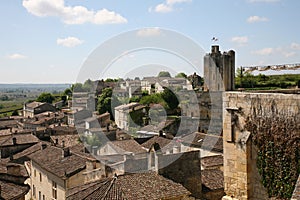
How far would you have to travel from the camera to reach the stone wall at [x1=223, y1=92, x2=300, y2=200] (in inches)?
322

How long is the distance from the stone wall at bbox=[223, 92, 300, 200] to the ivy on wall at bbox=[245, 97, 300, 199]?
0.14 metres

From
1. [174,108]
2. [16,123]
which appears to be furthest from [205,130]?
[16,123]

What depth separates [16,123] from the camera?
228 feet

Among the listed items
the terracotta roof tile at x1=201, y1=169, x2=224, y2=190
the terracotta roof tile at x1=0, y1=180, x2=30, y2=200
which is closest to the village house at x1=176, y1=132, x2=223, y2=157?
the terracotta roof tile at x1=201, y1=169, x2=224, y2=190

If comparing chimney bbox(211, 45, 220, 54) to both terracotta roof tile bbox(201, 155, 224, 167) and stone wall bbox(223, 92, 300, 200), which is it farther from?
stone wall bbox(223, 92, 300, 200)

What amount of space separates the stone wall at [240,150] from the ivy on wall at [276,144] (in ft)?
0.46

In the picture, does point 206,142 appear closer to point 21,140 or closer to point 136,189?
point 136,189

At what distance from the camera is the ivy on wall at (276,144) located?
7.27m

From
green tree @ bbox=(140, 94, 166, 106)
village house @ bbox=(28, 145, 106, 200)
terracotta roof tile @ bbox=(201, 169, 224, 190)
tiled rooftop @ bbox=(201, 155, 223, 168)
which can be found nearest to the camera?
terracotta roof tile @ bbox=(201, 169, 224, 190)

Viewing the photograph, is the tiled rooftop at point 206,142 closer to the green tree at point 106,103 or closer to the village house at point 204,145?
the village house at point 204,145

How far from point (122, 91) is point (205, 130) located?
2787cm

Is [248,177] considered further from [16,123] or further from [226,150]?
[16,123]

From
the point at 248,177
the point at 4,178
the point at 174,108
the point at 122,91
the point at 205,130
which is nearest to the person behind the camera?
the point at 248,177

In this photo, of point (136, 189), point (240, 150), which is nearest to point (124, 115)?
point (136, 189)
